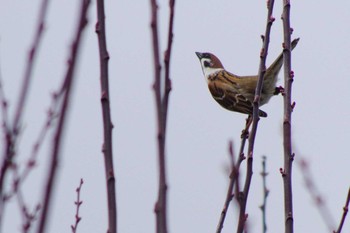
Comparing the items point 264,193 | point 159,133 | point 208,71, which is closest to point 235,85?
point 208,71

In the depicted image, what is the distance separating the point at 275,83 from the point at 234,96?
2.65 feet

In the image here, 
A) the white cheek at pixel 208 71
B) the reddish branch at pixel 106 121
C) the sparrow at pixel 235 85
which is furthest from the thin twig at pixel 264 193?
the white cheek at pixel 208 71

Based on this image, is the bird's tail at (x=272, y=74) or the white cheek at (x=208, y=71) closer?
the bird's tail at (x=272, y=74)

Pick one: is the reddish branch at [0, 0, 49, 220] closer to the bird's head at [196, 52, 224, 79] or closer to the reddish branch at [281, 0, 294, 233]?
the reddish branch at [281, 0, 294, 233]

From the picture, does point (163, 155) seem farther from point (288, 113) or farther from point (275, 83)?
point (275, 83)

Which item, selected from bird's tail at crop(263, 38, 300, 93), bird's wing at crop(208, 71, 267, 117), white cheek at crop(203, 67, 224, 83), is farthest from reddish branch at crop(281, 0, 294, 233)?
white cheek at crop(203, 67, 224, 83)

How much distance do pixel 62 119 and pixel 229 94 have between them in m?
6.64

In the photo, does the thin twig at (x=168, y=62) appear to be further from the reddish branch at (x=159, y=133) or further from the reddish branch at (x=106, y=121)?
the reddish branch at (x=106, y=121)

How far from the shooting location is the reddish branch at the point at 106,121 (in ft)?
7.07

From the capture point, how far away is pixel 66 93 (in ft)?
5.70

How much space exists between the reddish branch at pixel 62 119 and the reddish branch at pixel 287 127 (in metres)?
1.63

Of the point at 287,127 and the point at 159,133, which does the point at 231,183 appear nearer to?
the point at 159,133

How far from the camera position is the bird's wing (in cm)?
778

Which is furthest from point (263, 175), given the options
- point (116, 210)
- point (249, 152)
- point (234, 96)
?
Result: point (234, 96)
